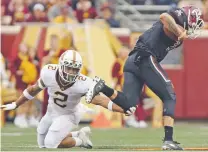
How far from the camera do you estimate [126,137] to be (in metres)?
12.0

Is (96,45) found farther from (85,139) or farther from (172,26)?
(172,26)

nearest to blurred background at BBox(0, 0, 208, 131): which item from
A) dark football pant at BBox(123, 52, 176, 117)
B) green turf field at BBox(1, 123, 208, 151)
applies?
green turf field at BBox(1, 123, 208, 151)

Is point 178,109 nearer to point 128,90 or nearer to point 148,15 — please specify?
point 148,15

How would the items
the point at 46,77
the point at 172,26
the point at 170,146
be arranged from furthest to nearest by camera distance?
the point at 46,77 → the point at 172,26 → the point at 170,146

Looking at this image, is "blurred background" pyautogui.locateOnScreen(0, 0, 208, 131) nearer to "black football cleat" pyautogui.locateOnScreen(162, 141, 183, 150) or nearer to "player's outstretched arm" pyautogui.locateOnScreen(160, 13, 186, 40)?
"player's outstretched arm" pyautogui.locateOnScreen(160, 13, 186, 40)

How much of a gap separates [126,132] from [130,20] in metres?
4.53

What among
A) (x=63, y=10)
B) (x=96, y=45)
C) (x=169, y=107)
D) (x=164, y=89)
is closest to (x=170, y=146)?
(x=169, y=107)

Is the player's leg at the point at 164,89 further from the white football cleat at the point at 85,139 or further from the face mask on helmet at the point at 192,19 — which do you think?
the white football cleat at the point at 85,139

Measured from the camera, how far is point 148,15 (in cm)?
1730

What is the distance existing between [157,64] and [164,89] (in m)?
0.31

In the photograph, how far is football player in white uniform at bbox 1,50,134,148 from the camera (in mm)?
8969

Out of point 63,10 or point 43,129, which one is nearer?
point 43,129

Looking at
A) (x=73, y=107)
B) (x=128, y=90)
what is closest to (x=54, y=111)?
(x=73, y=107)

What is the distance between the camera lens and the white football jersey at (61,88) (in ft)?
29.8
